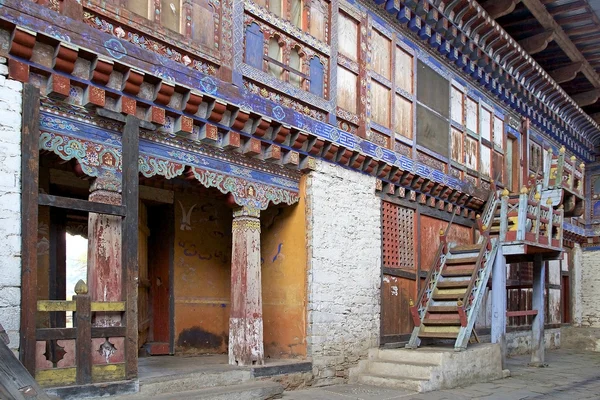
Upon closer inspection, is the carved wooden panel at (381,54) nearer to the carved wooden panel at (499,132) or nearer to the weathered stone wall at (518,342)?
the carved wooden panel at (499,132)

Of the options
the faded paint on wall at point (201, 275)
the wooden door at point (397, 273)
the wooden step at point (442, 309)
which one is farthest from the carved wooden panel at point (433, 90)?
the faded paint on wall at point (201, 275)

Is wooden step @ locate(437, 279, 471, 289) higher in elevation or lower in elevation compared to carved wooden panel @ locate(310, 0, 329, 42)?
lower

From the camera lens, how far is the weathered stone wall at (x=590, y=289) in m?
17.2

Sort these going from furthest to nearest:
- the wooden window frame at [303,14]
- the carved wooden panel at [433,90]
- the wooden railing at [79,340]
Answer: the carved wooden panel at [433,90] → the wooden window frame at [303,14] → the wooden railing at [79,340]

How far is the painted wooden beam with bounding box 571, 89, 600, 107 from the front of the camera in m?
15.8

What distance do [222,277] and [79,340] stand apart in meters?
3.75

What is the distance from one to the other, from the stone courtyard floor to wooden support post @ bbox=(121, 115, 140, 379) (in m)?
Answer: 2.00

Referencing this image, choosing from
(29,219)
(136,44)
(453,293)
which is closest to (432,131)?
(453,293)

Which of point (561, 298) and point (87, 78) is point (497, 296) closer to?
point (87, 78)

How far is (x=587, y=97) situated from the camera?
16.0 meters

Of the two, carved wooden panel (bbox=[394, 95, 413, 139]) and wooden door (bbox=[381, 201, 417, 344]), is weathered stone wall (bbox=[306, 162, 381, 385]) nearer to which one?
wooden door (bbox=[381, 201, 417, 344])

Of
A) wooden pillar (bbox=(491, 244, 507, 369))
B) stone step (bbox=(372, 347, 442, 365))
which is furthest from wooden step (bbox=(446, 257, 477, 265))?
stone step (bbox=(372, 347, 442, 365))

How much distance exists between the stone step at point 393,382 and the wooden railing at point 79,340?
372 cm

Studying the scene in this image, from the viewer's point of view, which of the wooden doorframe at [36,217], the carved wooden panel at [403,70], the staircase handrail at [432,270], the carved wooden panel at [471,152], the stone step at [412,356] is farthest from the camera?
the carved wooden panel at [471,152]
